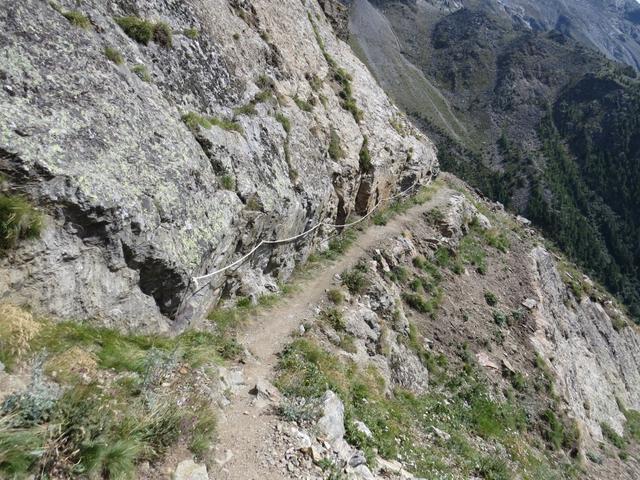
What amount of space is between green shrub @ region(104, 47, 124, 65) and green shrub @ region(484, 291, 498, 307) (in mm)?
19946

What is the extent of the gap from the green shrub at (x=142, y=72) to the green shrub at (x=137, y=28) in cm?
145

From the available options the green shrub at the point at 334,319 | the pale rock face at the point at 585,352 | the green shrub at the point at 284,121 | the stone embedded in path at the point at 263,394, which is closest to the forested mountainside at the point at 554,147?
the pale rock face at the point at 585,352

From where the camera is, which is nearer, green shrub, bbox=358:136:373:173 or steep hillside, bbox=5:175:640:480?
steep hillside, bbox=5:175:640:480

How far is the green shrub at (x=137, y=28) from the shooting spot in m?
13.0

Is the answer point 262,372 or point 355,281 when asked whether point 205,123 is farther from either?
point 355,281

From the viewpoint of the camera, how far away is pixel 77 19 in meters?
10.6

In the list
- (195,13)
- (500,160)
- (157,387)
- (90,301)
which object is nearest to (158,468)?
(157,387)

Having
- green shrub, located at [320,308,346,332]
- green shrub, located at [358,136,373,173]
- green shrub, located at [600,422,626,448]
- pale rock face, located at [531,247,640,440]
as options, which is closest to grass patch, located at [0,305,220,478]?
green shrub, located at [320,308,346,332]

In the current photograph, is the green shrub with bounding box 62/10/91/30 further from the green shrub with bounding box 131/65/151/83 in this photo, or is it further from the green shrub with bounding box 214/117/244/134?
the green shrub with bounding box 214/117/244/134

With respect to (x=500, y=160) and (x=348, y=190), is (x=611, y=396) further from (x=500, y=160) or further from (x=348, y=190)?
(x=500, y=160)

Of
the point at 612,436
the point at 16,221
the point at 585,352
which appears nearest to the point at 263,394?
the point at 16,221

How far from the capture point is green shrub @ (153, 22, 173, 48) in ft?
45.2

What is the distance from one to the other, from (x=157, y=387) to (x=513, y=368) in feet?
56.1

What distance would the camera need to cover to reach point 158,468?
611 cm
